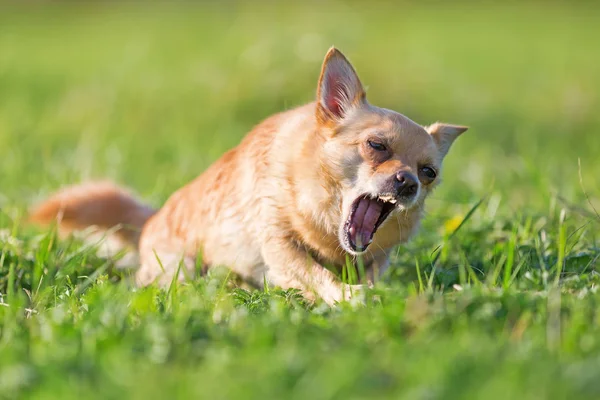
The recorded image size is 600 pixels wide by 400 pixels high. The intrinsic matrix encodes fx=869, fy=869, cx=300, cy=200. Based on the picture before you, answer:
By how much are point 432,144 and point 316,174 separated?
0.54 m

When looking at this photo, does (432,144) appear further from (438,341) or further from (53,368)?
(53,368)

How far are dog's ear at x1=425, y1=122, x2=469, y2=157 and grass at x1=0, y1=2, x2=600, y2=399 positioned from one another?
16.1 inches

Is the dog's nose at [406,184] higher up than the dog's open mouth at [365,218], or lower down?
higher up

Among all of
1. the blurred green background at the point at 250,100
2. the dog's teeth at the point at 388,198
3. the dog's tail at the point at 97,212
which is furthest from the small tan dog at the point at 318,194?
the blurred green background at the point at 250,100

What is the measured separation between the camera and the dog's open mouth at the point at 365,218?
3631mm

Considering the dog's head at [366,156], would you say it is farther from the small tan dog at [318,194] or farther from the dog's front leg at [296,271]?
the dog's front leg at [296,271]

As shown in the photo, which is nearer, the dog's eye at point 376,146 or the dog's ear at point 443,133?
the dog's eye at point 376,146

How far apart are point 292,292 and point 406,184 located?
63 cm

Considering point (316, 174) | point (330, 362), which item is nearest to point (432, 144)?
point (316, 174)

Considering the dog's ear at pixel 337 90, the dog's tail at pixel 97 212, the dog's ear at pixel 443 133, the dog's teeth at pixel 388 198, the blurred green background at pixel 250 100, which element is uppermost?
the dog's ear at pixel 337 90

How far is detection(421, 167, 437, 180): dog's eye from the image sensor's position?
3.78 meters

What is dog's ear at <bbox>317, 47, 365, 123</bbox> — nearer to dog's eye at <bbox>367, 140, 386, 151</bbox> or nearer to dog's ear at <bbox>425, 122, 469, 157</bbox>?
dog's eye at <bbox>367, 140, 386, 151</bbox>

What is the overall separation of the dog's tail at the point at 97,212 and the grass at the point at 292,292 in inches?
11.7

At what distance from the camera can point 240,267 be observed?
4.02 m
